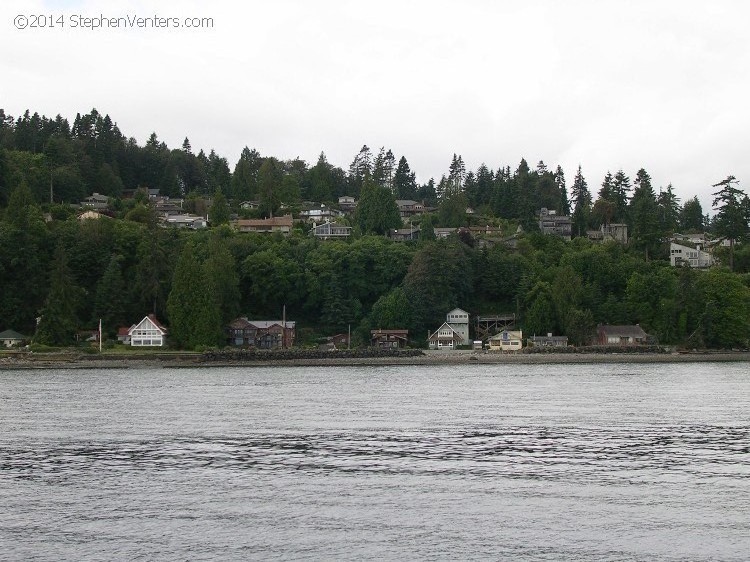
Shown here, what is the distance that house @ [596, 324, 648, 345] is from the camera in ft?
245

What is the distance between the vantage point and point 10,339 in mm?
71438

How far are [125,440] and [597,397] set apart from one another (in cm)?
2284

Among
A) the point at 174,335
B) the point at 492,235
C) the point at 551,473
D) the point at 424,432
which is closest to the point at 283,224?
the point at 492,235

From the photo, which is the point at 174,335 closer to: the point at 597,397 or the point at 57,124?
the point at 597,397

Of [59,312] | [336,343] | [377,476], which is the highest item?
[59,312]

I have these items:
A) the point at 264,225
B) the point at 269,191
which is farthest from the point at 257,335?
the point at 269,191

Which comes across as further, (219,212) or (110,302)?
(219,212)

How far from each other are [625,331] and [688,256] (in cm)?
2724

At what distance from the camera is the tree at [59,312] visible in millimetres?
69438

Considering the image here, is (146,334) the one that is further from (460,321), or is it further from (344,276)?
(460,321)

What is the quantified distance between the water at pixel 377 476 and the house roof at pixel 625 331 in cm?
3106

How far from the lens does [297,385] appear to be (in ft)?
163

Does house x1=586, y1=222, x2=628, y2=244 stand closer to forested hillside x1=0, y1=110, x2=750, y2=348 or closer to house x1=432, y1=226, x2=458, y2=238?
forested hillside x1=0, y1=110, x2=750, y2=348

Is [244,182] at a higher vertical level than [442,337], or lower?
higher
